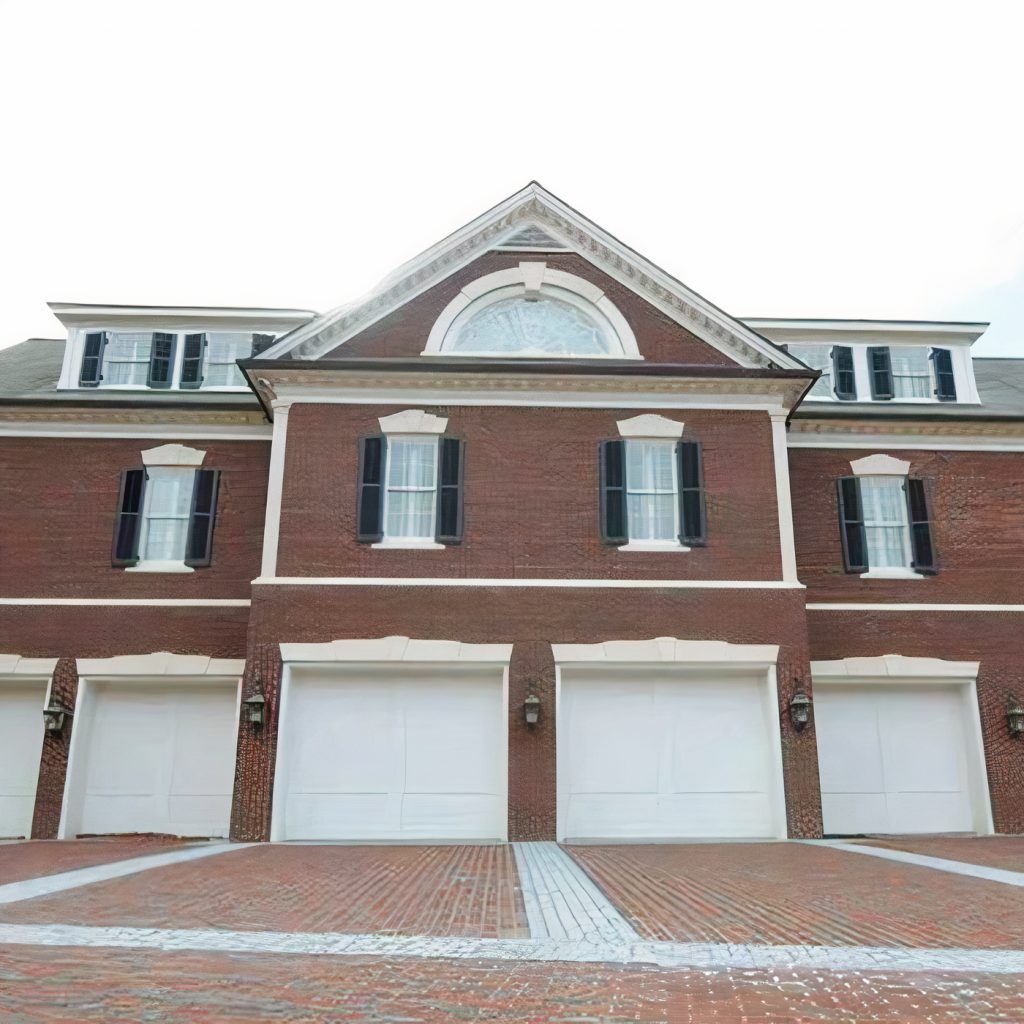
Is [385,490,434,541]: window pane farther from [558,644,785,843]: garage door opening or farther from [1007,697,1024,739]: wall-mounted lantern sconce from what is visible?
[1007,697,1024,739]: wall-mounted lantern sconce

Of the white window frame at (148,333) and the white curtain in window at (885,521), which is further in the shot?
A: the white window frame at (148,333)

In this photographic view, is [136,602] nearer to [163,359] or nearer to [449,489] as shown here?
[163,359]

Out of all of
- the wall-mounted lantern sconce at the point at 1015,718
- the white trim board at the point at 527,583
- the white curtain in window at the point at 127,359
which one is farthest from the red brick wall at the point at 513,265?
the wall-mounted lantern sconce at the point at 1015,718

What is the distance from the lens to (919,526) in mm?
16250

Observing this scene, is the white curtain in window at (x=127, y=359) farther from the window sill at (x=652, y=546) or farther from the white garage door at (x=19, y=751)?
the window sill at (x=652, y=546)

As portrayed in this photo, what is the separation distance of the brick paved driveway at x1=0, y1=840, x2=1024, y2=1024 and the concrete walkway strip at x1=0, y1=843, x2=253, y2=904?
205 mm

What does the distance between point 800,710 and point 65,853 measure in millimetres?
10074

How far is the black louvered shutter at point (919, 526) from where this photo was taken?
16.1 meters

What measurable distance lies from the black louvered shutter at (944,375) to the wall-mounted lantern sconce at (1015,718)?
6.25 m

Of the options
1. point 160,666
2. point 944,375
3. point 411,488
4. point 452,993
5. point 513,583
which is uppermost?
point 944,375

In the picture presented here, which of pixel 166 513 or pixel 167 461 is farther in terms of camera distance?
pixel 167 461

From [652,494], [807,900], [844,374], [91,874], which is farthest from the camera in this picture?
[844,374]

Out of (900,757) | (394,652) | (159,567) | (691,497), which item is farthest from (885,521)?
(159,567)

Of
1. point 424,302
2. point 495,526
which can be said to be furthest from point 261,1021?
point 424,302
